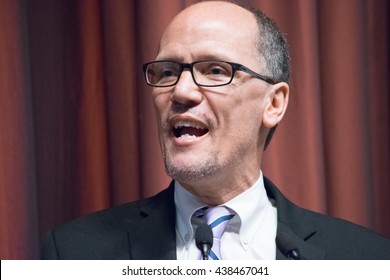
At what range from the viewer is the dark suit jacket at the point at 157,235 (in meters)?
1.20

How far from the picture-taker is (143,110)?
153cm

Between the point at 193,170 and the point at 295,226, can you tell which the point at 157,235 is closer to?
the point at 193,170

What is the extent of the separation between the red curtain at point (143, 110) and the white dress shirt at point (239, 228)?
0.91 ft

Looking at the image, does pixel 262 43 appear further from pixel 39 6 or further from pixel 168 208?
pixel 39 6

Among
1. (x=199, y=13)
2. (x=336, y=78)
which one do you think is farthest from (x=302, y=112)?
(x=199, y=13)

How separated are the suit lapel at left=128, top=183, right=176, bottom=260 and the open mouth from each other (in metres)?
0.18

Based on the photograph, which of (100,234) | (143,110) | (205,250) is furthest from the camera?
(143,110)

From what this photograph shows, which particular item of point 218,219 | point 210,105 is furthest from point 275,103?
point 218,219

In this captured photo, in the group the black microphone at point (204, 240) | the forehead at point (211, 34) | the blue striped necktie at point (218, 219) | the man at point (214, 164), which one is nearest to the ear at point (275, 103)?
the man at point (214, 164)

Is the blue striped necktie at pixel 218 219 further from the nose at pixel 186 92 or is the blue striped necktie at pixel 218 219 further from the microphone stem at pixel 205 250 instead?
the nose at pixel 186 92

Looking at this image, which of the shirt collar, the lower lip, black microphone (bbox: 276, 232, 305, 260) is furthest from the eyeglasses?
black microphone (bbox: 276, 232, 305, 260)

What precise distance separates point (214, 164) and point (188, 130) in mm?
104
